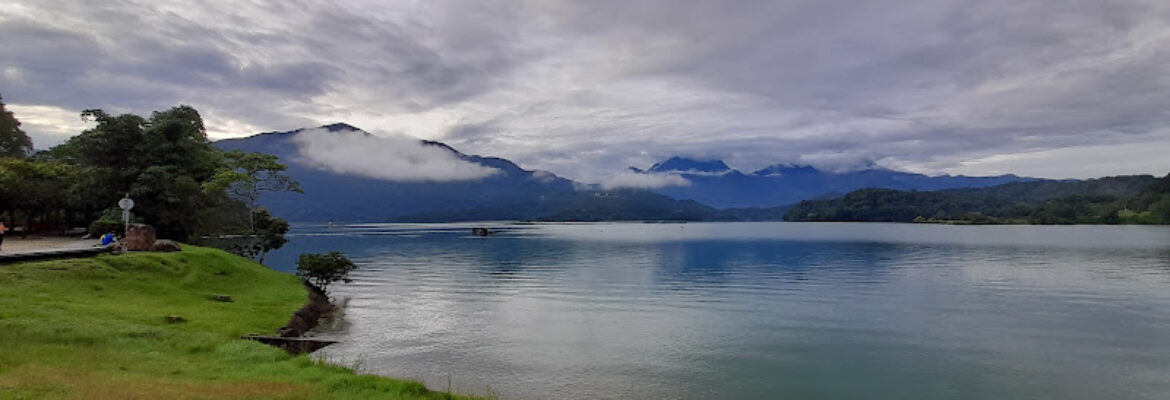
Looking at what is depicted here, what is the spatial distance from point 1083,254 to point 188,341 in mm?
110363

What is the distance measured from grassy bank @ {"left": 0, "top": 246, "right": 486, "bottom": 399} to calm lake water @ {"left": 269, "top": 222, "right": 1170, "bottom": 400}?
5334 mm

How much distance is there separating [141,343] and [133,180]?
44.8m

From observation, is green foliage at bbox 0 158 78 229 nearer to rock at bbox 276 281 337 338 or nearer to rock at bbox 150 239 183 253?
rock at bbox 150 239 183 253

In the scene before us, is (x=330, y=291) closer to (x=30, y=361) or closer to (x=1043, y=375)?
(x=30, y=361)

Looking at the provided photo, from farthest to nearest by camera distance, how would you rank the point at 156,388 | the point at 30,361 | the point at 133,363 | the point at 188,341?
the point at 188,341
the point at 133,363
the point at 30,361
the point at 156,388

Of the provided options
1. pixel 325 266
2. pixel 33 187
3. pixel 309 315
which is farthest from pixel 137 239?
pixel 33 187

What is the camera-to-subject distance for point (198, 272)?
Result: 37031 mm

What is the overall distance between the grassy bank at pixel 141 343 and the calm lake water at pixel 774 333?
5.33 m

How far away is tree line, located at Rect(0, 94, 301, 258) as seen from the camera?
2126 inches

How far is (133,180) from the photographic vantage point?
55312mm

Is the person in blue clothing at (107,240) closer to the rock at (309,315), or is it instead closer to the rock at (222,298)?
the rock at (222,298)

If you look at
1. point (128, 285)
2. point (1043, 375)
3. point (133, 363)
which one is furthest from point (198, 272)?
point (1043, 375)

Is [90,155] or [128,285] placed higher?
[90,155]

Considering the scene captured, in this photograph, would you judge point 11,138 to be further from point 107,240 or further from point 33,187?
point 107,240
